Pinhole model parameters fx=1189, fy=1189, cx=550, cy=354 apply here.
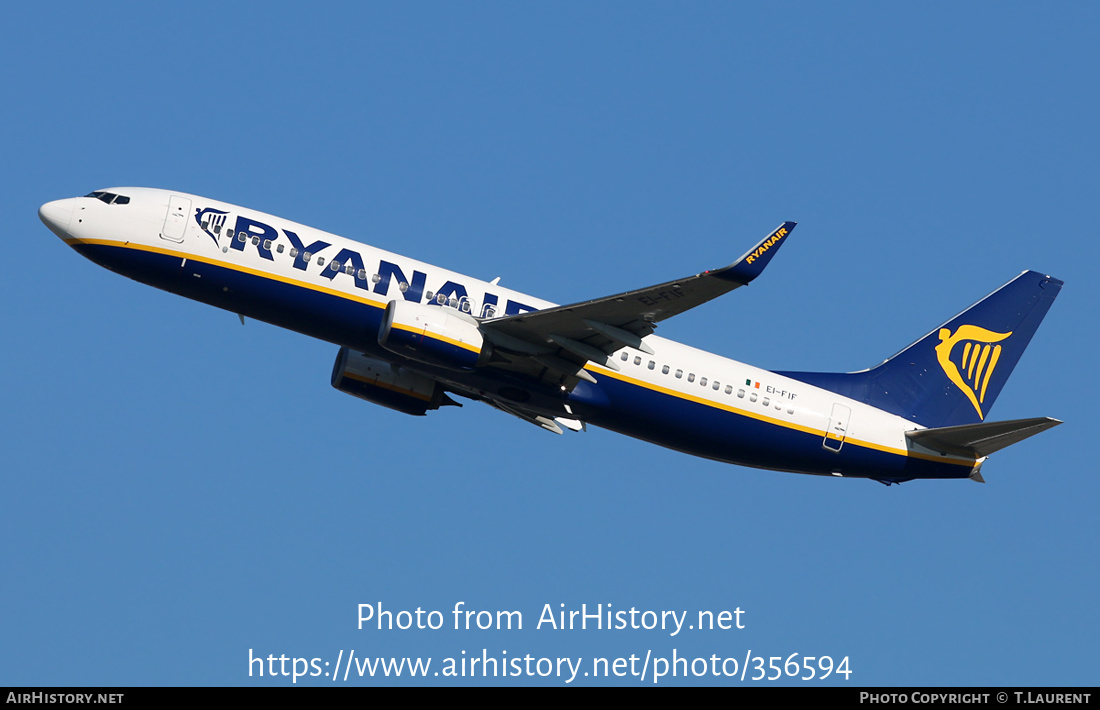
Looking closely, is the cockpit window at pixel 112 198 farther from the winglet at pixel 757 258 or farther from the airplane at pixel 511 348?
the winglet at pixel 757 258

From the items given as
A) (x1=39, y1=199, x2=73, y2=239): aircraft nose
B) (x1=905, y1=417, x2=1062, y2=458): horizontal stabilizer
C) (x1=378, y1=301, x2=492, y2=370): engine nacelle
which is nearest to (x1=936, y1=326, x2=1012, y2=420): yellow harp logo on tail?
(x1=905, y1=417, x2=1062, y2=458): horizontal stabilizer

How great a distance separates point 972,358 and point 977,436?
576 centimetres

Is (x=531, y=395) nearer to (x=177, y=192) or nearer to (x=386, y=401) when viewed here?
(x=386, y=401)

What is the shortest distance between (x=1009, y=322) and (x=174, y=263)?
29.9 m

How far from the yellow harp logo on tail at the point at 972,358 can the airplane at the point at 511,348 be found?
2.89 m

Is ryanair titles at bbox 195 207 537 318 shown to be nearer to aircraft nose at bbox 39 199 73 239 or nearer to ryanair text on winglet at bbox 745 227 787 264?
aircraft nose at bbox 39 199 73 239

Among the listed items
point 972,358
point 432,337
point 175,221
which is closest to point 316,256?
point 175,221

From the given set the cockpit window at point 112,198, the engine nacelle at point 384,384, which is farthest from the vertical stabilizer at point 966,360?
the cockpit window at point 112,198

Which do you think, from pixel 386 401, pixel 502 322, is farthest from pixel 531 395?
pixel 386 401

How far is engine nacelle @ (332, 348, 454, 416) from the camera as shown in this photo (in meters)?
41.8

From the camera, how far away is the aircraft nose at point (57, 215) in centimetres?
3688

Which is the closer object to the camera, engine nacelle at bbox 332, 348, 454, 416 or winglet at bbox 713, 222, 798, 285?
winglet at bbox 713, 222, 798, 285

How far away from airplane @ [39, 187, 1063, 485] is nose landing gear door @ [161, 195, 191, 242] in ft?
0.14

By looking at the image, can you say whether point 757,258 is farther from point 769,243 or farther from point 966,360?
point 966,360
